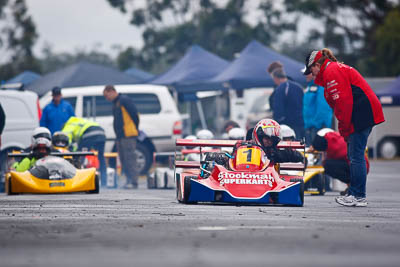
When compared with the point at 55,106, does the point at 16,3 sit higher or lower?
higher

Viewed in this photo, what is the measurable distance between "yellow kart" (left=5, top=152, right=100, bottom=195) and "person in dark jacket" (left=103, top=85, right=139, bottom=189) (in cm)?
414

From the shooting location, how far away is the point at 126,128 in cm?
1855

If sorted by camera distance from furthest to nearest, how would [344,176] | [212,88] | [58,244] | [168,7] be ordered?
[168,7], [212,88], [344,176], [58,244]

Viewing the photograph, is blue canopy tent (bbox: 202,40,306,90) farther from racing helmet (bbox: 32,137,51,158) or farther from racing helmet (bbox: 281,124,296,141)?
racing helmet (bbox: 32,137,51,158)

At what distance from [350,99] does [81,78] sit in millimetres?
22248

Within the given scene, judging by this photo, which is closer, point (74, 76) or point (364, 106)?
point (364, 106)

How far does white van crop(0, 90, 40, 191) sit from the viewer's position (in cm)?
1908

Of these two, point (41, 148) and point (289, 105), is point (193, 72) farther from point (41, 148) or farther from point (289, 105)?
point (41, 148)

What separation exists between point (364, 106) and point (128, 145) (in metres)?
8.64

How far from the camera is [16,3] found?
67.0 m

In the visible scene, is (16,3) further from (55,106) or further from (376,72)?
(55,106)

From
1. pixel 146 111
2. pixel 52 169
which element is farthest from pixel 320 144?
pixel 146 111

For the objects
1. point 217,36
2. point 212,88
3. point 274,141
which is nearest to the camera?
point 274,141

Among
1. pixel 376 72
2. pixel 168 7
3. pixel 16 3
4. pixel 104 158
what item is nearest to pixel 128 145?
pixel 104 158
